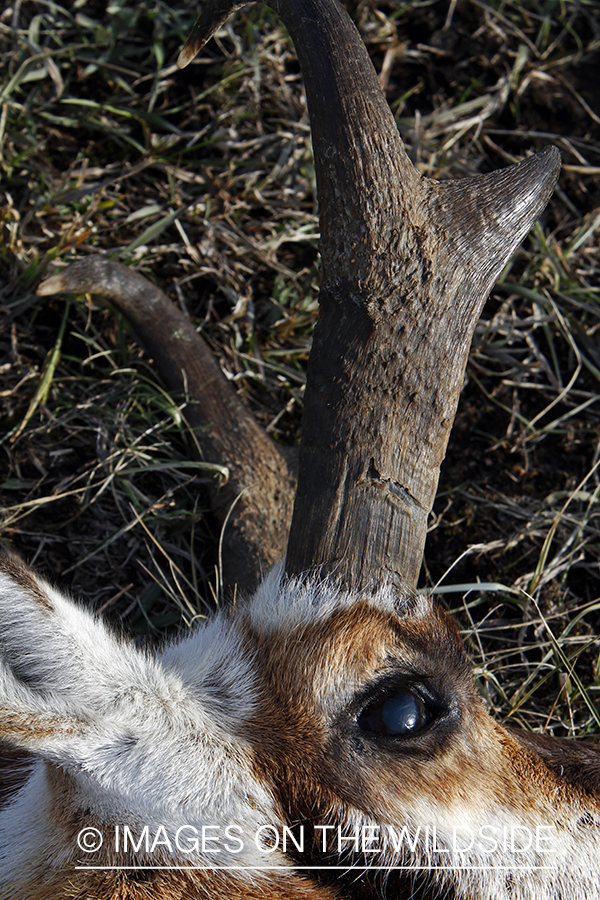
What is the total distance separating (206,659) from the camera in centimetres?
177

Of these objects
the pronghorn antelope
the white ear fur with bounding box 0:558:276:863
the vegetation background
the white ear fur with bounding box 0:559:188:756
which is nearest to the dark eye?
the pronghorn antelope

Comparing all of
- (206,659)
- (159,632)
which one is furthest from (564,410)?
(206,659)

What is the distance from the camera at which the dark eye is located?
169 cm

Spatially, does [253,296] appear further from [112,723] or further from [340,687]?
[112,723]

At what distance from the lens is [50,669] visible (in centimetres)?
148

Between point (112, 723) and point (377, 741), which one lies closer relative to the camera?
point (112, 723)

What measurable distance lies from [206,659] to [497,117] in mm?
3241

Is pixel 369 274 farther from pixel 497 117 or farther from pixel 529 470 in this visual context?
pixel 497 117

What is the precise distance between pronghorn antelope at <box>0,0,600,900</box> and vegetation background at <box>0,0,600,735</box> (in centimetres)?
90

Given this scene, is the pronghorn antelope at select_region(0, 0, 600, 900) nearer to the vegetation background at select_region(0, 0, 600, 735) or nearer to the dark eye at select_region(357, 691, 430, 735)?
the dark eye at select_region(357, 691, 430, 735)

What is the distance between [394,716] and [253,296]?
2189 mm

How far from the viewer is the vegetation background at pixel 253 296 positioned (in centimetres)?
291

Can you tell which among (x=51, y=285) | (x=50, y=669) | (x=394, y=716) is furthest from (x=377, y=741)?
(x=51, y=285)


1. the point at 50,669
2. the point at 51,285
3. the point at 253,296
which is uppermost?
the point at 253,296
